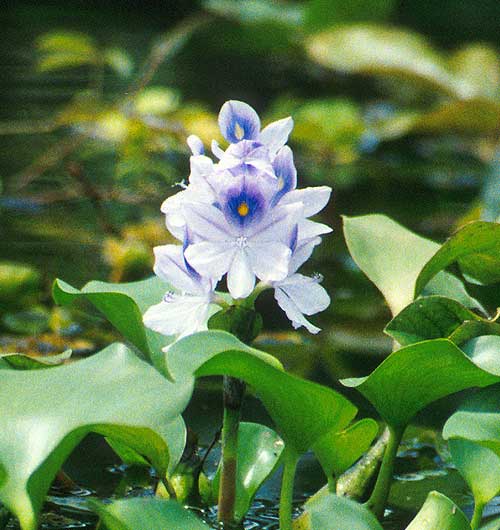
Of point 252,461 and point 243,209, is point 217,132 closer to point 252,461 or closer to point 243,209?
point 252,461

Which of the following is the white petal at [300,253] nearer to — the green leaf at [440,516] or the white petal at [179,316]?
the white petal at [179,316]

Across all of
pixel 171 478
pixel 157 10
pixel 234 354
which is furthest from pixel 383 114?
pixel 234 354

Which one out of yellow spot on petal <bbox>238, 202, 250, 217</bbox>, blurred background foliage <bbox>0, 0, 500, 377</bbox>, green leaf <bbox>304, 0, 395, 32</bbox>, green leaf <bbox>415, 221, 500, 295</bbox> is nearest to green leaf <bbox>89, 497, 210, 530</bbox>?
yellow spot on petal <bbox>238, 202, 250, 217</bbox>

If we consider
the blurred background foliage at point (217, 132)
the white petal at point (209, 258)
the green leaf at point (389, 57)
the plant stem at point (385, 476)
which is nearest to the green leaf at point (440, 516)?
the plant stem at point (385, 476)

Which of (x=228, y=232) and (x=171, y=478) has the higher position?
(x=228, y=232)

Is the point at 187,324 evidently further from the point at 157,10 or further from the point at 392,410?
the point at 157,10

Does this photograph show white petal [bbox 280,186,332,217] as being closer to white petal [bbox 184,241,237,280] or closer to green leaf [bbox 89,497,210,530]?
white petal [bbox 184,241,237,280]

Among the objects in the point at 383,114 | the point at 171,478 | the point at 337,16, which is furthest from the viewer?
the point at 337,16
